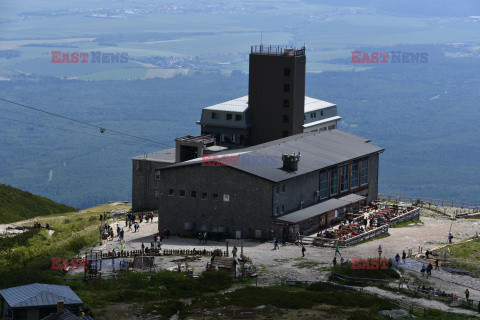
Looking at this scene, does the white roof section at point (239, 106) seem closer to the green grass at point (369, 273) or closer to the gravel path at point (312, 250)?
the gravel path at point (312, 250)

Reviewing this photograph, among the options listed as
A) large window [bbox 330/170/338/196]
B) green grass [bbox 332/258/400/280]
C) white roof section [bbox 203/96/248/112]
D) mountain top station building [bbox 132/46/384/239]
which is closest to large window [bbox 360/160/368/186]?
mountain top station building [bbox 132/46/384/239]

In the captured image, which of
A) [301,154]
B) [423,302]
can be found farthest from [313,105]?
[423,302]

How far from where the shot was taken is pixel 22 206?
134 meters

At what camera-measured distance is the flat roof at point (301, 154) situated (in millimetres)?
83562

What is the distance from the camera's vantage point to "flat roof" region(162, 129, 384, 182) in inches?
3290

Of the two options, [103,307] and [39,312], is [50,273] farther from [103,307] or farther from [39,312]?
[39,312]

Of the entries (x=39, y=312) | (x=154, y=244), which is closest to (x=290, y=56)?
(x=154, y=244)

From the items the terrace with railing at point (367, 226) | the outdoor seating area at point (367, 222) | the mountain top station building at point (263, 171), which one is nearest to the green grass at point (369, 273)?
the terrace with railing at point (367, 226)

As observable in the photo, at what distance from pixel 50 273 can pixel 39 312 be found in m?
15.9

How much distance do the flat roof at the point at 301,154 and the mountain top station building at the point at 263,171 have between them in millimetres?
119

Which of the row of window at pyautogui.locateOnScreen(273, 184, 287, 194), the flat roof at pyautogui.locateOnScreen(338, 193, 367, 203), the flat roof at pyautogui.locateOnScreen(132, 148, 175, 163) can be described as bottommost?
the flat roof at pyautogui.locateOnScreen(338, 193, 367, 203)

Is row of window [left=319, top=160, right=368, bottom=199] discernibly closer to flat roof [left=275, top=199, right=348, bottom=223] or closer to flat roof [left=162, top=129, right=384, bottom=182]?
flat roof [left=162, top=129, right=384, bottom=182]

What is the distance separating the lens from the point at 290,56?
114000 mm

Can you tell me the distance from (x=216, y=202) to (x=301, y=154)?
43.6 feet
